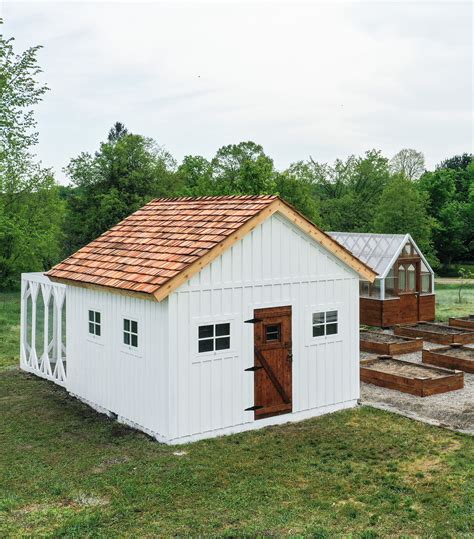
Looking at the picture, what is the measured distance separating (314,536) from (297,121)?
41.0m

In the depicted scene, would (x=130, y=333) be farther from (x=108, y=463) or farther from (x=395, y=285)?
(x=395, y=285)

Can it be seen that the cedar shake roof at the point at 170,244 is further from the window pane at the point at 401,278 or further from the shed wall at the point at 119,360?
the window pane at the point at 401,278

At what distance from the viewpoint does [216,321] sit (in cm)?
1188

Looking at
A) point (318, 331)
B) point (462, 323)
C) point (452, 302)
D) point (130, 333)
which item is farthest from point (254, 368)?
point (452, 302)

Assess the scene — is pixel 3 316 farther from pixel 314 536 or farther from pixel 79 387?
pixel 314 536

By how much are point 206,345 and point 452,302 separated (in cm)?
2405

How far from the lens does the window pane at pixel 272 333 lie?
1261cm

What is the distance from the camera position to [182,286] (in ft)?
37.5

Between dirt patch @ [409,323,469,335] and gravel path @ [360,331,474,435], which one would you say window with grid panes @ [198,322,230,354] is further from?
dirt patch @ [409,323,469,335]

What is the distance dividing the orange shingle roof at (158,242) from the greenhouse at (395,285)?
11.4 metres

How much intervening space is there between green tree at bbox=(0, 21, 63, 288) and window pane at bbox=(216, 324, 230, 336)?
21.1 metres

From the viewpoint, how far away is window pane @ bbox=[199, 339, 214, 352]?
11789 millimetres

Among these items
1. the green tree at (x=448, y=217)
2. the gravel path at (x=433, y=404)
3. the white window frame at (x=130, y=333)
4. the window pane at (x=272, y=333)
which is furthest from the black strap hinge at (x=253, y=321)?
the green tree at (x=448, y=217)

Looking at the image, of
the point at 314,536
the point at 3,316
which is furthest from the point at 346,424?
the point at 3,316
